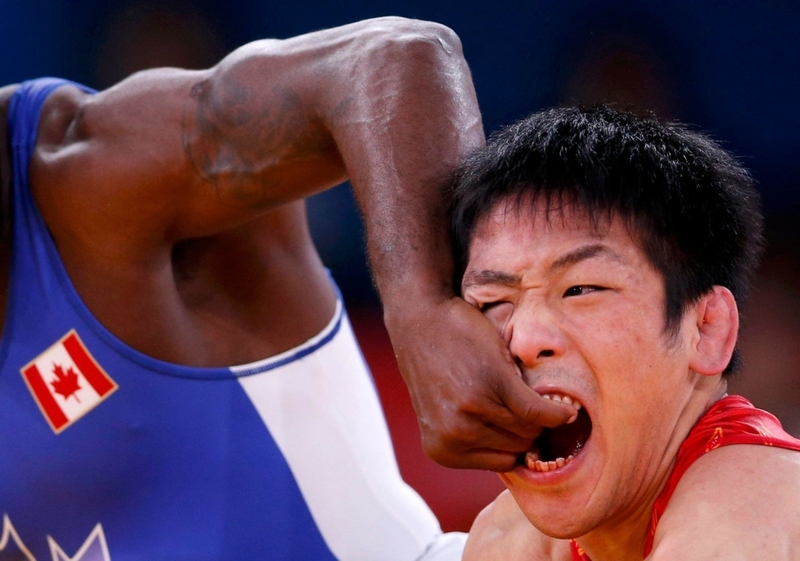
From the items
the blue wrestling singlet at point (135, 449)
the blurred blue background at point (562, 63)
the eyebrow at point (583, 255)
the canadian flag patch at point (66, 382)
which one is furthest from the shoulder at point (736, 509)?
the blurred blue background at point (562, 63)

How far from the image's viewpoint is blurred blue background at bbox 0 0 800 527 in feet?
17.3

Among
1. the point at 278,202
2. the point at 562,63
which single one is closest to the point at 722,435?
the point at 278,202

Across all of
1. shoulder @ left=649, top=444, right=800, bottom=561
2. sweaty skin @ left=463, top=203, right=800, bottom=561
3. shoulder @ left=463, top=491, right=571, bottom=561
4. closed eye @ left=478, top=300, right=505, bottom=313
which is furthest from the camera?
shoulder @ left=463, top=491, right=571, bottom=561

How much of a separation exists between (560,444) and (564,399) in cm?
23

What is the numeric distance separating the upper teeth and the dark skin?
4 centimetres

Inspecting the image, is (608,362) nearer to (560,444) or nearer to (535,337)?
(535,337)

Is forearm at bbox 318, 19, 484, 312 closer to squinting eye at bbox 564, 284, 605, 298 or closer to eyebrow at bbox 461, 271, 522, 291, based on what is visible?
eyebrow at bbox 461, 271, 522, 291

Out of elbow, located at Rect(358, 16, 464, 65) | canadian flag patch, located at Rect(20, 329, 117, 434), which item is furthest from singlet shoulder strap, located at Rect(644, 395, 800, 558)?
canadian flag patch, located at Rect(20, 329, 117, 434)

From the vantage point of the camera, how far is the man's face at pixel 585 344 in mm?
1526

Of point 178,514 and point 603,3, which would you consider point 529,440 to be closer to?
point 178,514

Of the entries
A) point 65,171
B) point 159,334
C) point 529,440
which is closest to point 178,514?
point 159,334

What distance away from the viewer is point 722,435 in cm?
158

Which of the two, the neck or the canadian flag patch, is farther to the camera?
the canadian flag patch

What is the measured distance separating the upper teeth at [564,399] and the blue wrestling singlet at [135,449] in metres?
0.90
